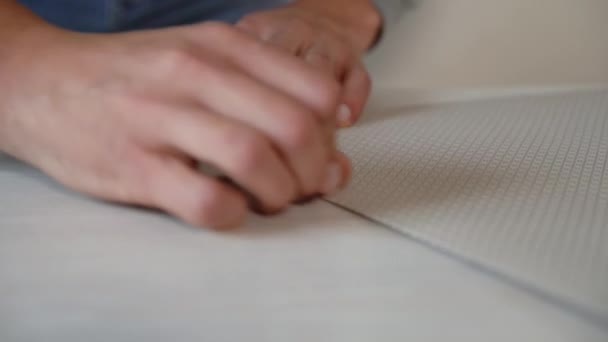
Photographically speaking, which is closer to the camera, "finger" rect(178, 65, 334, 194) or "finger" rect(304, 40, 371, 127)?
"finger" rect(178, 65, 334, 194)

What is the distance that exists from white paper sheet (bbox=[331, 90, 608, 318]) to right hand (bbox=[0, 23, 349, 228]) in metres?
0.05

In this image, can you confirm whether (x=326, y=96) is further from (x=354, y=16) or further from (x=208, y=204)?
A: (x=354, y=16)

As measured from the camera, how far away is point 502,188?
297mm

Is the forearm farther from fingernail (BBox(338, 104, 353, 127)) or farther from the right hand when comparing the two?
fingernail (BBox(338, 104, 353, 127))

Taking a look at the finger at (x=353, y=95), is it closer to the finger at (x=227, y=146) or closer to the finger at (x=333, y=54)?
the finger at (x=333, y=54)

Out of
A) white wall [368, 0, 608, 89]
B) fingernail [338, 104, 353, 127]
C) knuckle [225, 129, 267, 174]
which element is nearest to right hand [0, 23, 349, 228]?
knuckle [225, 129, 267, 174]

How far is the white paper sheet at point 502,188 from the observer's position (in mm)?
228

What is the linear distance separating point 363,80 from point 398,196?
176 millimetres

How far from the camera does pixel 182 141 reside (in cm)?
23

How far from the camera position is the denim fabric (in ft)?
1.45

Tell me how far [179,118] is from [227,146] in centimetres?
3

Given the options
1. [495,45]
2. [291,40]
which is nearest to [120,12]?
[291,40]

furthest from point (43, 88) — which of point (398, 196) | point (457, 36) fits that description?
point (457, 36)

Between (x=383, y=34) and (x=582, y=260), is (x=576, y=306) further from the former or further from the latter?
(x=383, y=34)
